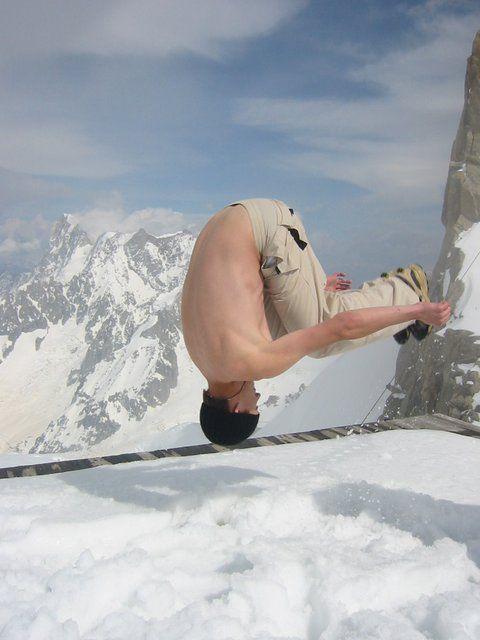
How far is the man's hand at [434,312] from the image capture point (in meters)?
4.25

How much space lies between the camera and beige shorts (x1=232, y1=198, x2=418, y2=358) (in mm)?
4316

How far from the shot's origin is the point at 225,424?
4.24 m

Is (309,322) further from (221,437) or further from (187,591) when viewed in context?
(187,591)

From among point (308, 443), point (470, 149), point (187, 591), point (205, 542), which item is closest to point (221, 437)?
point (205, 542)

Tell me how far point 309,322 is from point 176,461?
294 cm

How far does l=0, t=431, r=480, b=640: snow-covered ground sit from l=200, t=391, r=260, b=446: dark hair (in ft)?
2.32

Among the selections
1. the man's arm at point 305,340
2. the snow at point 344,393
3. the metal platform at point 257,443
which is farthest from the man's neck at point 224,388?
the snow at point 344,393

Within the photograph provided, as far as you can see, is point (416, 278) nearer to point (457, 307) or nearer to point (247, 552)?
point (247, 552)

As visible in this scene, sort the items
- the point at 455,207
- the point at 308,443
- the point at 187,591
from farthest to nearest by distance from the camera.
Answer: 1. the point at 455,207
2. the point at 308,443
3. the point at 187,591

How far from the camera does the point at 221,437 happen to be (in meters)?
4.25

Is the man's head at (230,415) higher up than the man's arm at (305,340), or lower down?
lower down

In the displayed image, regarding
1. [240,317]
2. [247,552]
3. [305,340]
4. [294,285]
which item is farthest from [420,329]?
[247,552]

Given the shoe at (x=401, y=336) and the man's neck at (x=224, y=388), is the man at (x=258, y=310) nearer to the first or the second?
the man's neck at (x=224, y=388)

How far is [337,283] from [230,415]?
156 cm
